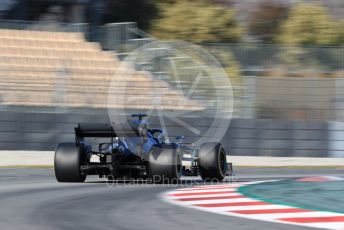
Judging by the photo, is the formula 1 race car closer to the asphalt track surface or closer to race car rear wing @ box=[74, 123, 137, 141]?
race car rear wing @ box=[74, 123, 137, 141]

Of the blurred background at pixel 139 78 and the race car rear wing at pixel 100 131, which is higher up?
the blurred background at pixel 139 78

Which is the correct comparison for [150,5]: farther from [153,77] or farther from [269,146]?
[269,146]

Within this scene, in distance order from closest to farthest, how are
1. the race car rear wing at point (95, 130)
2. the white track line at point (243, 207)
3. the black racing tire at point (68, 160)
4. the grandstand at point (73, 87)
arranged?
the white track line at point (243, 207), the race car rear wing at point (95, 130), the black racing tire at point (68, 160), the grandstand at point (73, 87)

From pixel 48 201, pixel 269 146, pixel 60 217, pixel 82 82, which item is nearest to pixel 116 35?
pixel 82 82

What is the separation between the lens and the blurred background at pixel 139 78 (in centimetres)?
2128

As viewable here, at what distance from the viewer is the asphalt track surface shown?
812cm

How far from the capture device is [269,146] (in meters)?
21.3

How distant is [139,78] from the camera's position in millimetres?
23734

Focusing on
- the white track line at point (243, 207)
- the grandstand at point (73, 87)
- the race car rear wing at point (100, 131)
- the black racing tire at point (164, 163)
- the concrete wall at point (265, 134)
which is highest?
the grandstand at point (73, 87)

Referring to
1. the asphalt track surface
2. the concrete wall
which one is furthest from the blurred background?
the asphalt track surface

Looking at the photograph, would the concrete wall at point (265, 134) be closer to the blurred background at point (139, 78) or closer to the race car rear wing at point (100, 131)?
the blurred background at point (139, 78)

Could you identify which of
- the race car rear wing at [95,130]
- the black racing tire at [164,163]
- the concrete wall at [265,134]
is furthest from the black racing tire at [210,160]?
the concrete wall at [265,134]

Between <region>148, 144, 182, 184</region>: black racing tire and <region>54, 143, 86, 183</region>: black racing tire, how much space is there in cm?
110

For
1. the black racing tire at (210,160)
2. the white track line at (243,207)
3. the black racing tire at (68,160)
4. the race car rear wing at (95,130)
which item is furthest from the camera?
the black racing tire at (210,160)
